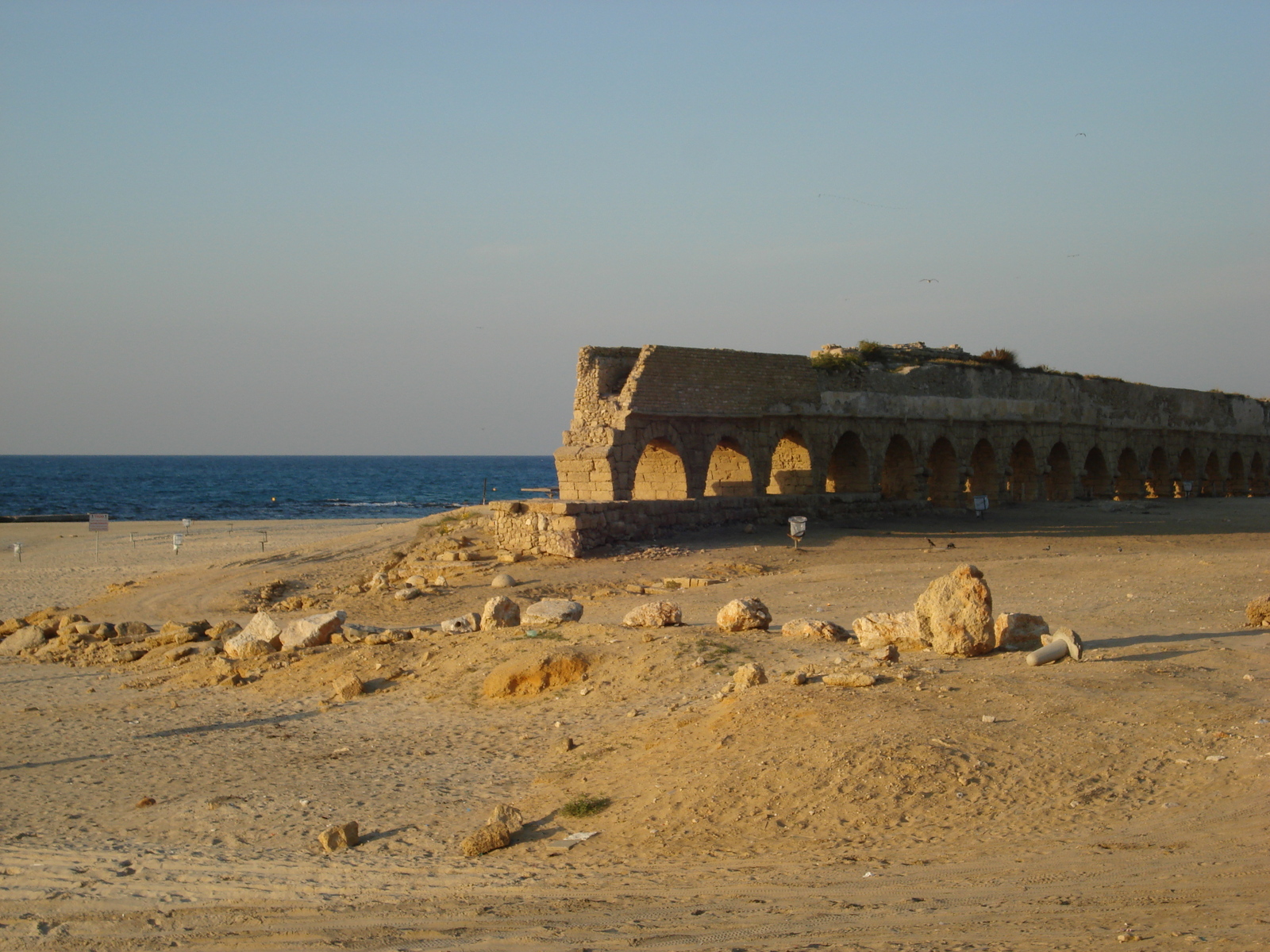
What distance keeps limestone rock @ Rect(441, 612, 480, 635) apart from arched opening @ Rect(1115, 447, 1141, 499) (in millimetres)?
27675

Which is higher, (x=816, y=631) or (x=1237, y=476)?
(x=1237, y=476)

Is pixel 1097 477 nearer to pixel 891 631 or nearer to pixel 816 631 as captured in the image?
pixel 816 631

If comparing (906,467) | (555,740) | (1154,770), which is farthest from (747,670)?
(906,467)

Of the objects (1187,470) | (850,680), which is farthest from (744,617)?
(1187,470)

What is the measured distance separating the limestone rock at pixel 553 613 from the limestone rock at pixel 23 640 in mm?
Result: 7115

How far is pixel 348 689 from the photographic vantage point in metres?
10.5

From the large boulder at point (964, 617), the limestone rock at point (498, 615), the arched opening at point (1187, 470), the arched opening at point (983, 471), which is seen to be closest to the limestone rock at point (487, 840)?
the large boulder at point (964, 617)

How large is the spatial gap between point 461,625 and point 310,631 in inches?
71.7

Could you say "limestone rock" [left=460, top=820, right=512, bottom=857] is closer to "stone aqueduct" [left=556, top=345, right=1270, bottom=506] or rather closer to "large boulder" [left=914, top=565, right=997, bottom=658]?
"large boulder" [left=914, top=565, right=997, bottom=658]

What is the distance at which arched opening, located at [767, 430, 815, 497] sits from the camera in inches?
911

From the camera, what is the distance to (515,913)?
5277mm

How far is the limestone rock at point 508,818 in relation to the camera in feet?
21.6

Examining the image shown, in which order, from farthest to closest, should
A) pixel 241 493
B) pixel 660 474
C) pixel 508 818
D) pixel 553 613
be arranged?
pixel 241 493 → pixel 660 474 → pixel 553 613 → pixel 508 818

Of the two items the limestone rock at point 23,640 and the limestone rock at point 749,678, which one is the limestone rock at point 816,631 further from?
the limestone rock at point 23,640
